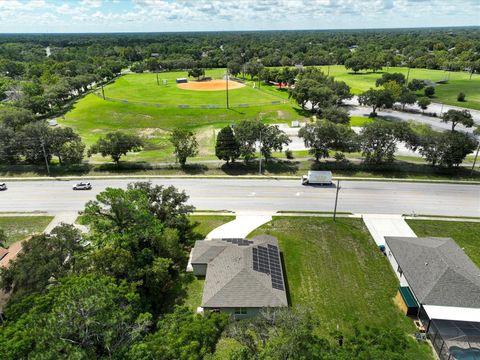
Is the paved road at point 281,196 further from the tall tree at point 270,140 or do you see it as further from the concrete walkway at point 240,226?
the tall tree at point 270,140

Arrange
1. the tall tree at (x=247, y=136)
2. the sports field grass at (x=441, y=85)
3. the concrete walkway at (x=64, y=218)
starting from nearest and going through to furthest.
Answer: the concrete walkway at (x=64, y=218) → the tall tree at (x=247, y=136) → the sports field grass at (x=441, y=85)

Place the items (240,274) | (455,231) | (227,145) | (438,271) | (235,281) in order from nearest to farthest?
1. (235,281)
2. (438,271)
3. (240,274)
4. (455,231)
5. (227,145)

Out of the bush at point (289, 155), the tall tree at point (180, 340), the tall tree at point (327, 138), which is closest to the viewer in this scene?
the tall tree at point (180, 340)

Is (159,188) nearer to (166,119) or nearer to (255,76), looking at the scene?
(166,119)

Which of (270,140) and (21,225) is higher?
(270,140)

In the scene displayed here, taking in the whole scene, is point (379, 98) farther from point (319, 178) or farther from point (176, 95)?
point (176, 95)

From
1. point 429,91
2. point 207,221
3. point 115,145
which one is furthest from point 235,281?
point 429,91

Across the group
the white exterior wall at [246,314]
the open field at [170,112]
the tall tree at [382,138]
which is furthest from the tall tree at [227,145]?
the white exterior wall at [246,314]
